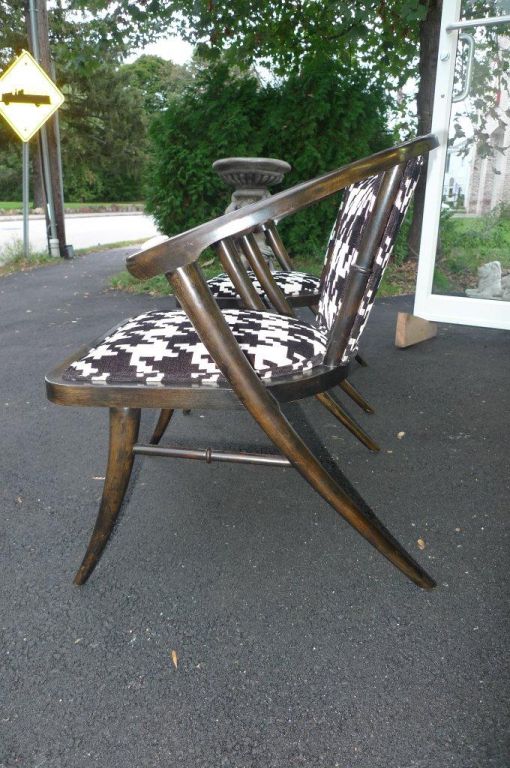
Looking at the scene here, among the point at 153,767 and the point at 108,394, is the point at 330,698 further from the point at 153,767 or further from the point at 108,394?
the point at 108,394

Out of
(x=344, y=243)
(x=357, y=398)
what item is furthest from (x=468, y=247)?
(x=344, y=243)

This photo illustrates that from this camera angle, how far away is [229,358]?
1.02 m

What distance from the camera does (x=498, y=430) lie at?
209cm

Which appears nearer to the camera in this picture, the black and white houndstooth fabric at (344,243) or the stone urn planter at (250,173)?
the black and white houndstooth fabric at (344,243)

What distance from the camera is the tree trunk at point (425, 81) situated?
16.7ft

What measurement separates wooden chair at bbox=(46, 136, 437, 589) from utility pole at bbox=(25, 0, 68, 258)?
7.00 metres

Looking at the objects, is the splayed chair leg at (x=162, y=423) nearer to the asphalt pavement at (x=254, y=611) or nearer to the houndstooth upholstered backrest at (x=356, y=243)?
the asphalt pavement at (x=254, y=611)

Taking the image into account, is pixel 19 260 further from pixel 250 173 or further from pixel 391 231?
pixel 391 231

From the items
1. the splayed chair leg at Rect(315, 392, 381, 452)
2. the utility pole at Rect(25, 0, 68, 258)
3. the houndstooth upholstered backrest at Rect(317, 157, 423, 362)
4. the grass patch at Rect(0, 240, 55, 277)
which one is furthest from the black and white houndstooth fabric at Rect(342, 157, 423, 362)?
the utility pole at Rect(25, 0, 68, 258)

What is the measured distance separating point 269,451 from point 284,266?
89 cm

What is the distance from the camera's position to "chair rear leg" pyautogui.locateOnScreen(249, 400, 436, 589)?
1088 millimetres

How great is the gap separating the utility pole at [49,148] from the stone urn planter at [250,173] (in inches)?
173

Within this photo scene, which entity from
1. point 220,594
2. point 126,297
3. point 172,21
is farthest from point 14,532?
point 172,21

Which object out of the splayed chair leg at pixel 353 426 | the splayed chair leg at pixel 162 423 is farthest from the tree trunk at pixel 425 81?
the splayed chair leg at pixel 162 423
